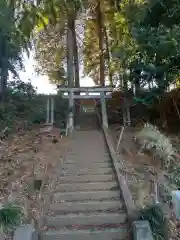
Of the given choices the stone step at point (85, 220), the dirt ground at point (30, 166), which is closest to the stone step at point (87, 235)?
the stone step at point (85, 220)

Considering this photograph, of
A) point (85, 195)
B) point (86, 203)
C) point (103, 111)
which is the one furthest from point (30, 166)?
point (103, 111)

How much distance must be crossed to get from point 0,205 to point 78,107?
10335 mm

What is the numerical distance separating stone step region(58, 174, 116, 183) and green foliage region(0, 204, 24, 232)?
1866 millimetres

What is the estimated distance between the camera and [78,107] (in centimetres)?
1630

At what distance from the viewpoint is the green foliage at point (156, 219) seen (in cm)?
575

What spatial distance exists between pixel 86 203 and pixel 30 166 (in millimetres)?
1880

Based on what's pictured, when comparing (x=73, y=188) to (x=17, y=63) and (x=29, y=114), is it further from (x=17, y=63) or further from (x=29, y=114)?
(x=17, y=63)

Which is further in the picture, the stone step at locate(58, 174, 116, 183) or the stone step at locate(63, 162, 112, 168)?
the stone step at locate(63, 162, 112, 168)

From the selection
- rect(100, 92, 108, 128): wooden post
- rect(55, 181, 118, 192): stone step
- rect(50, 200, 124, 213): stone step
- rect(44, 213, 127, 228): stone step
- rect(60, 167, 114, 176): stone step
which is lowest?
rect(44, 213, 127, 228): stone step

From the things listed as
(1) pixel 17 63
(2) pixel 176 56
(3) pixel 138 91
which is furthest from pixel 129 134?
(1) pixel 17 63

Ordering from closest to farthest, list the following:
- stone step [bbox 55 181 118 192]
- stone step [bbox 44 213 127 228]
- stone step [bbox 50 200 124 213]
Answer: stone step [bbox 44 213 127 228] < stone step [bbox 50 200 124 213] < stone step [bbox 55 181 118 192]

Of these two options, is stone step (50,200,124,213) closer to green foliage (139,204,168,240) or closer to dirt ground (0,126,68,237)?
dirt ground (0,126,68,237)

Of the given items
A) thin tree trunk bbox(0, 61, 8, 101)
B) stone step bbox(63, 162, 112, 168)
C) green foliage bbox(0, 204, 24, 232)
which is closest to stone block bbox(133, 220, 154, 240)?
green foliage bbox(0, 204, 24, 232)

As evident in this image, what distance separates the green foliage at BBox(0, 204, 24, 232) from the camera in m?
5.71
